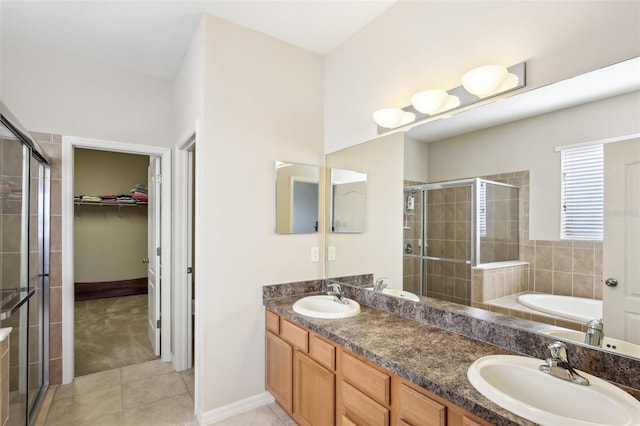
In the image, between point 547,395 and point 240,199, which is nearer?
point 547,395

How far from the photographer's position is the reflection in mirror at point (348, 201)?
2.43 m

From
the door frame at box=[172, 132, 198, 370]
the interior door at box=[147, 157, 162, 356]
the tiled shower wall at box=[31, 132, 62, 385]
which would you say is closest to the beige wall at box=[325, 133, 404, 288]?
the door frame at box=[172, 132, 198, 370]

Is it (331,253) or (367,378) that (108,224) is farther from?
(367,378)

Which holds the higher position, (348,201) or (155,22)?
(155,22)

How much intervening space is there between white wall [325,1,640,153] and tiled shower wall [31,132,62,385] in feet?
7.35

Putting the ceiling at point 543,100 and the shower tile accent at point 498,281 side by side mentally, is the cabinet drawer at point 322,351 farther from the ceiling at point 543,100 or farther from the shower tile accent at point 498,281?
the ceiling at point 543,100

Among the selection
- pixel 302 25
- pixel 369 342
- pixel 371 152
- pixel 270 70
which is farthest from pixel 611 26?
pixel 270 70

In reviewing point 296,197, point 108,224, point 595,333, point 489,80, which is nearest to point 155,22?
point 296,197

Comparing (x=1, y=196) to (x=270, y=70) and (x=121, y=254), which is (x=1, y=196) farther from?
(x=121, y=254)

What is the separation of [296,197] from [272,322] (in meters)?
0.96

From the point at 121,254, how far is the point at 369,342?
5640 millimetres

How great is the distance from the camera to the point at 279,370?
7.18 feet

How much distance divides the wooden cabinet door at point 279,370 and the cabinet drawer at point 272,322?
1.6 inches

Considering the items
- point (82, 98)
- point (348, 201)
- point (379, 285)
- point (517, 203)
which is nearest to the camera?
point (517, 203)
